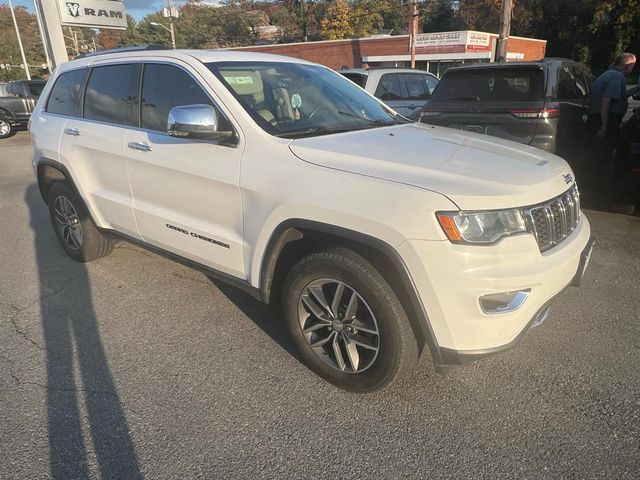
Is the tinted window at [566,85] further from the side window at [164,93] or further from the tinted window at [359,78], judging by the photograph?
the side window at [164,93]

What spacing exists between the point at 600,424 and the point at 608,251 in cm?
277

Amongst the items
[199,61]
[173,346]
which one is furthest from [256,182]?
[173,346]

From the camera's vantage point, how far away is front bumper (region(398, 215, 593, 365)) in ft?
6.72

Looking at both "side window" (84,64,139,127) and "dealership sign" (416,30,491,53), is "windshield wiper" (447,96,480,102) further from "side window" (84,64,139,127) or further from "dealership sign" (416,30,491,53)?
"dealership sign" (416,30,491,53)

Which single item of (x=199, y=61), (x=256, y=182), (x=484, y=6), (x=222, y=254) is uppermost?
(x=484, y=6)

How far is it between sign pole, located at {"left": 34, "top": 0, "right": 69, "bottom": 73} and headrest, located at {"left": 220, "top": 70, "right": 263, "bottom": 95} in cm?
1494

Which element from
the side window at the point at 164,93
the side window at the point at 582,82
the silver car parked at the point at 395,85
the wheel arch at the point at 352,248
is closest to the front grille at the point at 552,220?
the wheel arch at the point at 352,248

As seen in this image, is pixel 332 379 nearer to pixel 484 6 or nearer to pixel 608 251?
pixel 608 251

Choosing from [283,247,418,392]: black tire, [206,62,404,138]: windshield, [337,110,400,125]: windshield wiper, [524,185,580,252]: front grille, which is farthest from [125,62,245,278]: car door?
[524,185,580,252]: front grille

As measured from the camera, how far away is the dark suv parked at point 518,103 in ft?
17.9

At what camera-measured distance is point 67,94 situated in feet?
13.9

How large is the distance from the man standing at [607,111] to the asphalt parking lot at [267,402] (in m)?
3.39

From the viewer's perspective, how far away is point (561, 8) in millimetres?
42500

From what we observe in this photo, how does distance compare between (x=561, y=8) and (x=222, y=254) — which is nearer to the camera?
(x=222, y=254)
